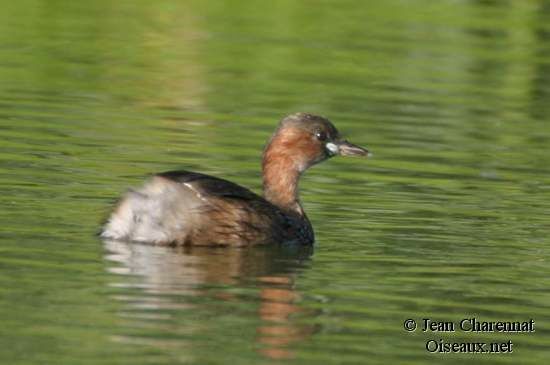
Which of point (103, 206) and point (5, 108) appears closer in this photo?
point (103, 206)

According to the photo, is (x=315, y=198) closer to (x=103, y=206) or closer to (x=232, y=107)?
(x=103, y=206)

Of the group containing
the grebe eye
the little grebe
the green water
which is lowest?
the green water

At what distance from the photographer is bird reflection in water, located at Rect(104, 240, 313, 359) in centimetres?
912

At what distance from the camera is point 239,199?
11.3 metres

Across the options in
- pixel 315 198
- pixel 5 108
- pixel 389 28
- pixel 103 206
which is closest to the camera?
pixel 103 206

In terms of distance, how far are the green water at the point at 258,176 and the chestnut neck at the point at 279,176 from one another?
0.33 meters

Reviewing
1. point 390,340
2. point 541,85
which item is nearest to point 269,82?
point 541,85

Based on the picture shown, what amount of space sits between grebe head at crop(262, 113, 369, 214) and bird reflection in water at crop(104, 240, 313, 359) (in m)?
0.74

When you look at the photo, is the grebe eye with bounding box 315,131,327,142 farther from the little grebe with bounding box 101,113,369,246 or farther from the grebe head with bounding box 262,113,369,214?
the little grebe with bounding box 101,113,369,246

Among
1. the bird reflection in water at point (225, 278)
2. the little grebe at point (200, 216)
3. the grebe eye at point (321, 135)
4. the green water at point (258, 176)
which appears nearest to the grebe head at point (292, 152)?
the grebe eye at point (321, 135)

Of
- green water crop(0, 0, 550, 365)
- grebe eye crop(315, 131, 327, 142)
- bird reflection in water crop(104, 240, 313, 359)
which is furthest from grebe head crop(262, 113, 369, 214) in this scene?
bird reflection in water crop(104, 240, 313, 359)

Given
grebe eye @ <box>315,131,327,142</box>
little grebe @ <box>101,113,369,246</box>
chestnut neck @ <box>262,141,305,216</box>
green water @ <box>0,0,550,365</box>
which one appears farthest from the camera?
grebe eye @ <box>315,131,327,142</box>

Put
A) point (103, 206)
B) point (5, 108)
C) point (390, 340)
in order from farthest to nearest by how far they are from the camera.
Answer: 1. point (5, 108)
2. point (103, 206)
3. point (390, 340)

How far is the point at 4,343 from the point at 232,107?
8.91m
